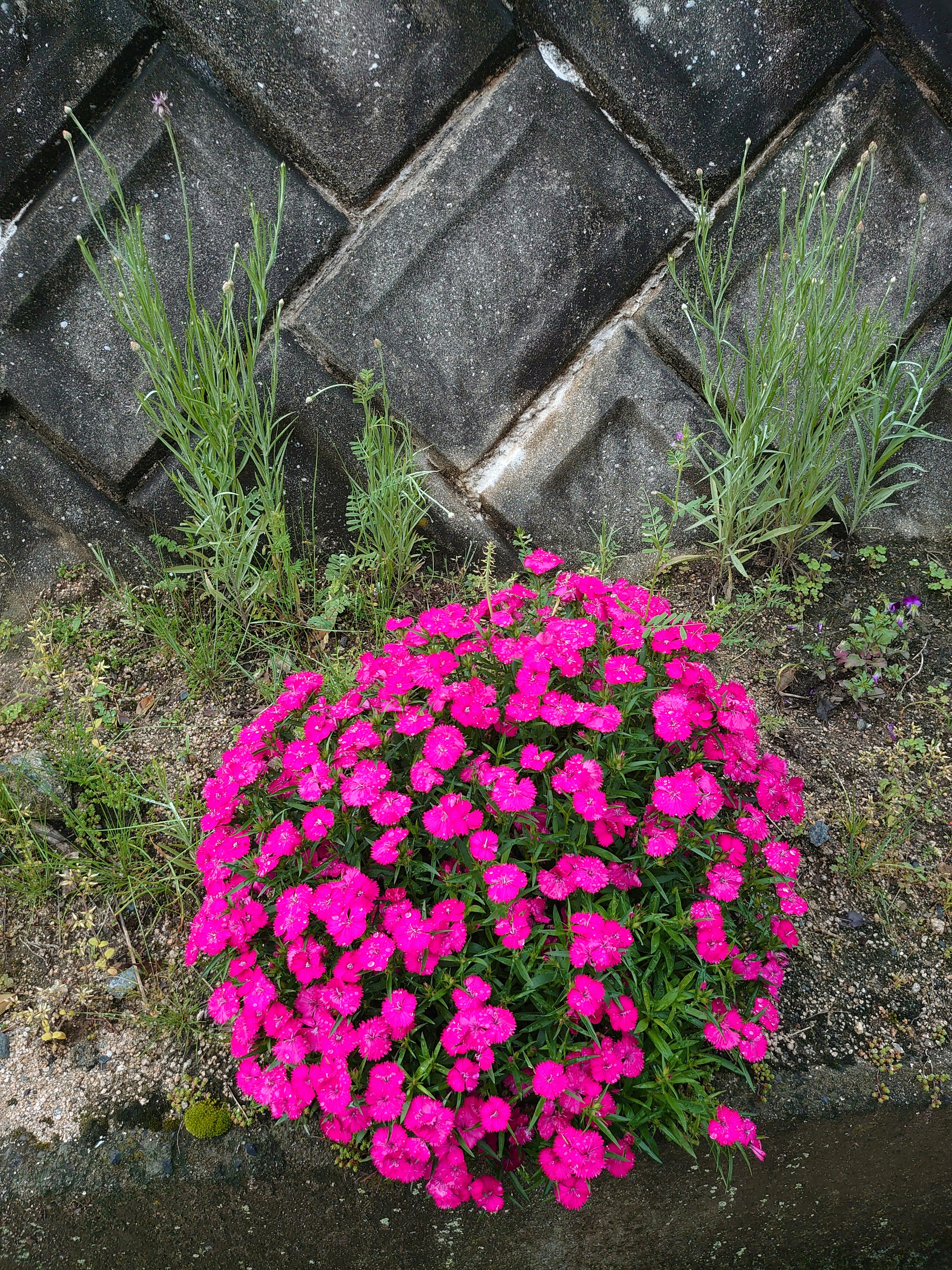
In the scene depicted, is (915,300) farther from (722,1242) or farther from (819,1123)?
(722,1242)

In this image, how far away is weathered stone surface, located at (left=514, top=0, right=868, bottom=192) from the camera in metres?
2.09

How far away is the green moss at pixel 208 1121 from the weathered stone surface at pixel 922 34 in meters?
2.91

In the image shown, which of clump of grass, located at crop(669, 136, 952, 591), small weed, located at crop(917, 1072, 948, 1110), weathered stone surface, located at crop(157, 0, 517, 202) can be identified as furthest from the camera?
weathered stone surface, located at crop(157, 0, 517, 202)

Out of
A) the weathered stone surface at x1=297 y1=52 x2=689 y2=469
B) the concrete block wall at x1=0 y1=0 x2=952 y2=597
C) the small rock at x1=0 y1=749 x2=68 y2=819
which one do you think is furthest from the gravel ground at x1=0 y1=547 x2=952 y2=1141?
the weathered stone surface at x1=297 y1=52 x2=689 y2=469

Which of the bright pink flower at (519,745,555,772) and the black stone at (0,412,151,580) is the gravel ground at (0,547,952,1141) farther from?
the bright pink flower at (519,745,555,772)

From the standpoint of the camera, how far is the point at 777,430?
6.73ft

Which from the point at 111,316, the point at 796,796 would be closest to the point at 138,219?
the point at 111,316

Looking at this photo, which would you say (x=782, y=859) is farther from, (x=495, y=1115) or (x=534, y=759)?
(x=495, y=1115)

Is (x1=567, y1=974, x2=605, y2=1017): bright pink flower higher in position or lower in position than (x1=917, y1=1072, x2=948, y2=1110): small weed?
higher

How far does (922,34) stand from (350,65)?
148cm

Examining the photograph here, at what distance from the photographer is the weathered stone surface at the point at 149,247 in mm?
2092

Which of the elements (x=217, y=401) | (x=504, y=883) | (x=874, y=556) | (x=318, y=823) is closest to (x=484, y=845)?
(x=504, y=883)

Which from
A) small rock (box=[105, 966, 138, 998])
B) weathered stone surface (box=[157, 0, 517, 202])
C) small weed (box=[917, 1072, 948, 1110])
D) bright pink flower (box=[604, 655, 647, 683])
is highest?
weathered stone surface (box=[157, 0, 517, 202])

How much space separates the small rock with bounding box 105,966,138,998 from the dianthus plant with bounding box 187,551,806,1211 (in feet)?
0.76
